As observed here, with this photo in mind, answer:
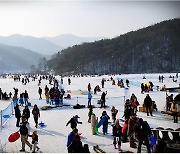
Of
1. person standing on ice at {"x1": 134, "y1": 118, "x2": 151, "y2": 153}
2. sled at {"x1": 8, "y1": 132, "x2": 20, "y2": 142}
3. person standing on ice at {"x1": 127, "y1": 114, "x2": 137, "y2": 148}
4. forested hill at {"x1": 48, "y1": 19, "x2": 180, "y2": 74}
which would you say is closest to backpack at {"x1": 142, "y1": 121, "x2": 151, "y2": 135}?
person standing on ice at {"x1": 134, "y1": 118, "x2": 151, "y2": 153}

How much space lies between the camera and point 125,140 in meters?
9.27

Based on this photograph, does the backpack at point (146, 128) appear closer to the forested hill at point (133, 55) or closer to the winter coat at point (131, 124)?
the winter coat at point (131, 124)

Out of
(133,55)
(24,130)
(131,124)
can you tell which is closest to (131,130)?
(131,124)

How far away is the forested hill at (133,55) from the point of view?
102 metres

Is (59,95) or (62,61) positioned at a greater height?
(62,61)

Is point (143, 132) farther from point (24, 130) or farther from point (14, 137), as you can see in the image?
point (14, 137)

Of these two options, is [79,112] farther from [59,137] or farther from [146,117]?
[59,137]

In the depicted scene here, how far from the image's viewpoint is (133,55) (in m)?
108

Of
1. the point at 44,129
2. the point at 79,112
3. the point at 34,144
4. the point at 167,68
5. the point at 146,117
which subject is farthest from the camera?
the point at 167,68

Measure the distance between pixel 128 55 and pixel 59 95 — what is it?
3629 inches

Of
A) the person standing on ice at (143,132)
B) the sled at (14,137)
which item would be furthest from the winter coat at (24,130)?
the person standing on ice at (143,132)

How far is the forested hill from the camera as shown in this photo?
102m

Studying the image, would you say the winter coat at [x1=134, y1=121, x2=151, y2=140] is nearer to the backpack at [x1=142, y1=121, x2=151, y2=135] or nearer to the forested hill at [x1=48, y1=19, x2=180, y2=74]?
the backpack at [x1=142, y1=121, x2=151, y2=135]

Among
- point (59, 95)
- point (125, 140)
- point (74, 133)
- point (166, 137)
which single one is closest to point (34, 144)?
point (74, 133)
